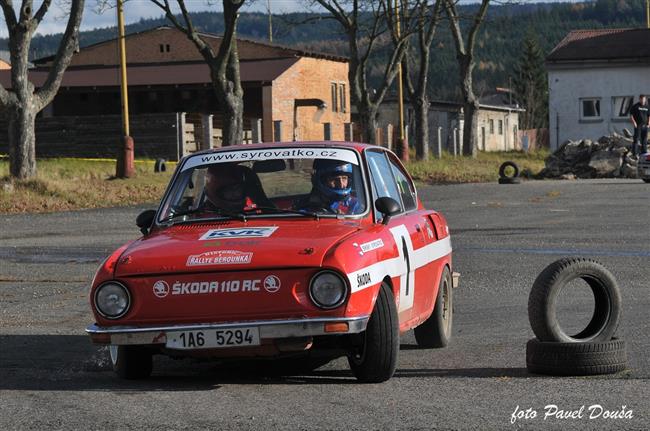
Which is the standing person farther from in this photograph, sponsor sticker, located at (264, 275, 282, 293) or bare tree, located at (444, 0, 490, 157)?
sponsor sticker, located at (264, 275, 282, 293)

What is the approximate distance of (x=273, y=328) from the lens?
7738mm

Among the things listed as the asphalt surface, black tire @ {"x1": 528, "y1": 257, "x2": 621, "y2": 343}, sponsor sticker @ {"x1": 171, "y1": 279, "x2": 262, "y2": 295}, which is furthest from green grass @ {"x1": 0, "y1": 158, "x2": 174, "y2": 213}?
black tire @ {"x1": 528, "y1": 257, "x2": 621, "y2": 343}

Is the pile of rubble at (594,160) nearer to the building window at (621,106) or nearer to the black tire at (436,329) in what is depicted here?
the building window at (621,106)

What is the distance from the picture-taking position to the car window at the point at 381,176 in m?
9.43

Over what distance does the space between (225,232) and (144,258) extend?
636 millimetres

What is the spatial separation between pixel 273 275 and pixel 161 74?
6130cm

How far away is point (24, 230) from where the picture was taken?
2303cm

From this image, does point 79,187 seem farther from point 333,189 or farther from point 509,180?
point 333,189

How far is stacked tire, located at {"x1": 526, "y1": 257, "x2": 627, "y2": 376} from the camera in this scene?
830cm

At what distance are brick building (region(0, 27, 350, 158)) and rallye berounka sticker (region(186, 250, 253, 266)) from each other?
5016 cm

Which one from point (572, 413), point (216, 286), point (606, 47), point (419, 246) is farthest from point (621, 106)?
point (572, 413)

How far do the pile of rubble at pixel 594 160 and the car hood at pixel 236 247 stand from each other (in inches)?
1483

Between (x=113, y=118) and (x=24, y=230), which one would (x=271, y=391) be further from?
(x=113, y=118)

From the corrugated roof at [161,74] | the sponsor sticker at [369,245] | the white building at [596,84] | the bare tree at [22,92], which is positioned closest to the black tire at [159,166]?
the bare tree at [22,92]
